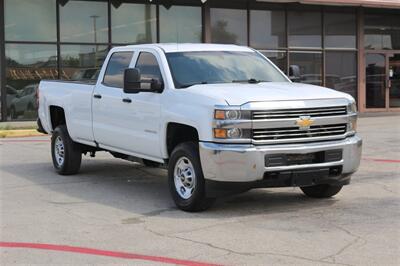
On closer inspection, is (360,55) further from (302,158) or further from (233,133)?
(233,133)

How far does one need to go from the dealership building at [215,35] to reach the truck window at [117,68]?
7.18 metres

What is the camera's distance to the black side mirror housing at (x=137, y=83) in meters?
7.72

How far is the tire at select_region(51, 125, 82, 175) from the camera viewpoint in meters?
10.0

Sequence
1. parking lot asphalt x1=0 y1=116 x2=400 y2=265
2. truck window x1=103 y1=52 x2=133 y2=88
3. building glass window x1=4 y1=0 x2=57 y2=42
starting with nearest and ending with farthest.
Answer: parking lot asphalt x1=0 y1=116 x2=400 y2=265 → truck window x1=103 y1=52 x2=133 y2=88 → building glass window x1=4 y1=0 x2=57 y2=42

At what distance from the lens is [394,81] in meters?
24.4

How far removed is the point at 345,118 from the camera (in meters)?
7.32

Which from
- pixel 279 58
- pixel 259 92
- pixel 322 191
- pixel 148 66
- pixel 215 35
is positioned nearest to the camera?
pixel 259 92

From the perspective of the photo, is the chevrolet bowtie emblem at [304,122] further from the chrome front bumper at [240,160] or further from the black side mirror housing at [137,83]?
the black side mirror housing at [137,83]

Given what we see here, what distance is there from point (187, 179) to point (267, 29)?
15805mm

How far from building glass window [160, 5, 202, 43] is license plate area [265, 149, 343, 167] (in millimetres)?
14071

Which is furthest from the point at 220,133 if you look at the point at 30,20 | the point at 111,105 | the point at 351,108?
the point at 30,20

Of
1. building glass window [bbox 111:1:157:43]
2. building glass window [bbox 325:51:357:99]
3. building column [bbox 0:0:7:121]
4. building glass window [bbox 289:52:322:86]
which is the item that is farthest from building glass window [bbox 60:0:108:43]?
building glass window [bbox 325:51:357:99]

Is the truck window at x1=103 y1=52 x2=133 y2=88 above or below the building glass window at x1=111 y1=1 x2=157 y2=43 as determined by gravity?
below

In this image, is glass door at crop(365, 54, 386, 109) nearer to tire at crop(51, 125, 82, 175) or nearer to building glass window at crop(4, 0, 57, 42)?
building glass window at crop(4, 0, 57, 42)
